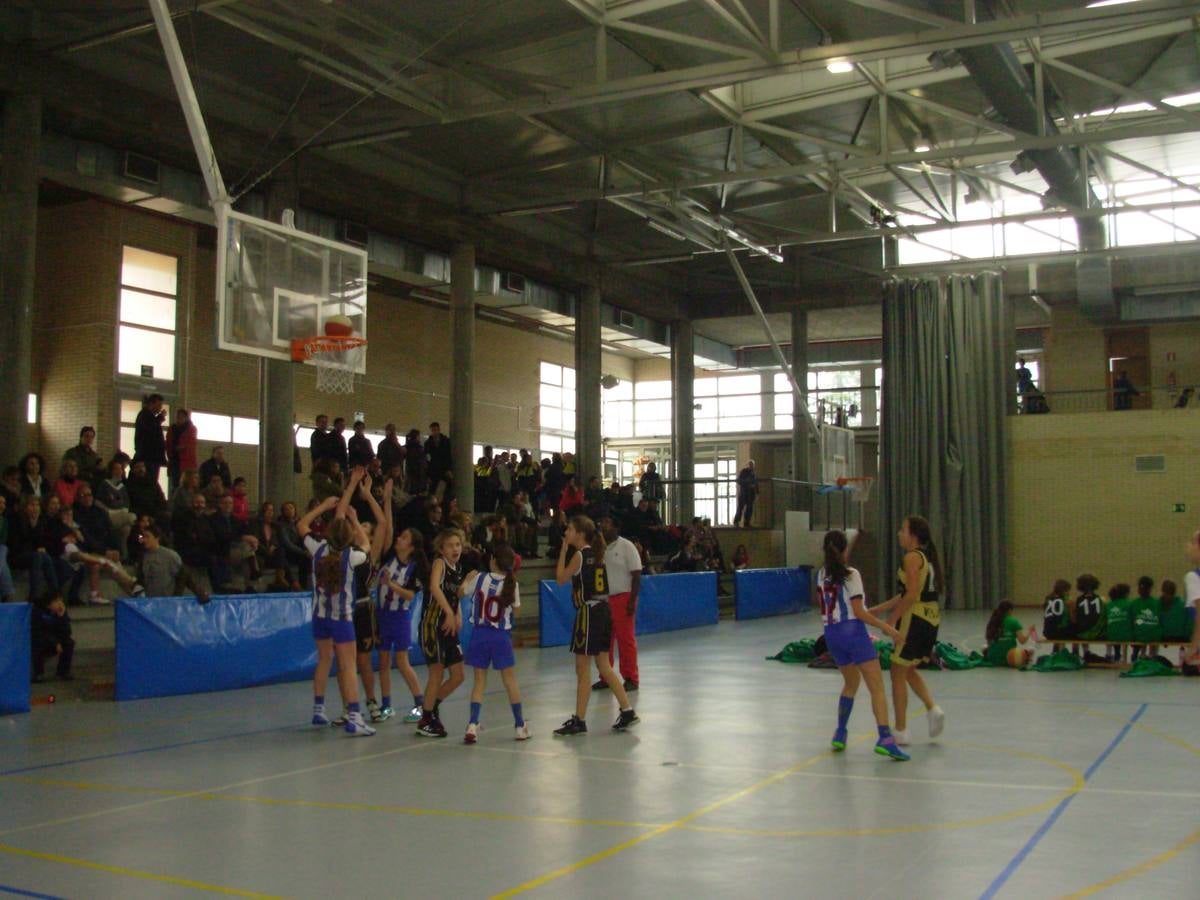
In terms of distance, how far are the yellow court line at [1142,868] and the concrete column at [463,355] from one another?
1982 cm

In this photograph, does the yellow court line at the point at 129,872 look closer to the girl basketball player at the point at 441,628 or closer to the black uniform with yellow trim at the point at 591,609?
the girl basketball player at the point at 441,628

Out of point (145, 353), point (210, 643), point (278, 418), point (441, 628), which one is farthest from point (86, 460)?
point (441, 628)

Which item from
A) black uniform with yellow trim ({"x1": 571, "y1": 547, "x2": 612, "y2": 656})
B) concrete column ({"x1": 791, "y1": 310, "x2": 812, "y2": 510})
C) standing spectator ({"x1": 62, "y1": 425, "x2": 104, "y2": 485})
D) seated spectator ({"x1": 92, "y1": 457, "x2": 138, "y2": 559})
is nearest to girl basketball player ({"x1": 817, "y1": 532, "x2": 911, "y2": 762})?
black uniform with yellow trim ({"x1": 571, "y1": 547, "x2": 612, "y2": 656})

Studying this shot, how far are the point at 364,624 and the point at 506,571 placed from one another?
6.31ft

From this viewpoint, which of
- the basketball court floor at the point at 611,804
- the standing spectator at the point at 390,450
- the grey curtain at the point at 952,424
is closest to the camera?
the basketball court floor at the point at 611,804

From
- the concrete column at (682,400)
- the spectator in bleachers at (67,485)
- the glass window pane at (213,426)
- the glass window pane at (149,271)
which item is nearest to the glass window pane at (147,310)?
the glass window pane at (149,271)

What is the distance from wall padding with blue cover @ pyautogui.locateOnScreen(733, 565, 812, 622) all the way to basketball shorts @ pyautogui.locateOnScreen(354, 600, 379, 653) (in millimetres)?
16398

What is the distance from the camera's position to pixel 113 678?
44.0ft

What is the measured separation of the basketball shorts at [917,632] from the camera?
356 inches

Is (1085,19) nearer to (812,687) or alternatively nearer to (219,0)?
(812,687)

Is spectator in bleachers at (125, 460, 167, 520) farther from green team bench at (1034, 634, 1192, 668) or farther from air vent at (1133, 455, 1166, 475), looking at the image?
air vent at (1133, 455, 1166, 475)

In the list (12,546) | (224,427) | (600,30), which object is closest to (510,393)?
(224,427)

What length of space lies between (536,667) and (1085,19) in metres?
11.0

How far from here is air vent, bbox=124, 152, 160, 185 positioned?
791 inches
